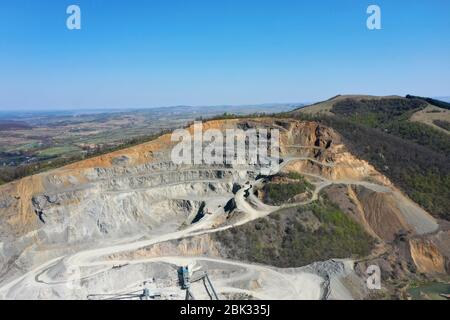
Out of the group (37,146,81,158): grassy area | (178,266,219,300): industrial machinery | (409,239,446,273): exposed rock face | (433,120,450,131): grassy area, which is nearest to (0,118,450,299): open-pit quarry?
(409,239,446,273): exposed rock face

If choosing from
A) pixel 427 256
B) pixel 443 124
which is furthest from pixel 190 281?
pixel 443 124

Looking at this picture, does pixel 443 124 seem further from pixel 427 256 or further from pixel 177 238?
pixel 177 238

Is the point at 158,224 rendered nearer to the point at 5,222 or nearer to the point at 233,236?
the point at 233,236

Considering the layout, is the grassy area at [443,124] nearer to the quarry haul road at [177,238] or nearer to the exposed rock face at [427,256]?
the quarry haul road at [177,238]

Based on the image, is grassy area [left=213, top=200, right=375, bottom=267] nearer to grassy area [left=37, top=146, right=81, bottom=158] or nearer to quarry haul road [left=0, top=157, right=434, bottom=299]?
quarry haul road [left=0, top=157, right=434, bottom=299]

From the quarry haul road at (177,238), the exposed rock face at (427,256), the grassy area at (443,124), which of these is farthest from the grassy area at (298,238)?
the grassy area at (443,124)
